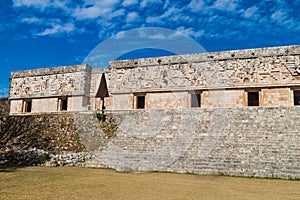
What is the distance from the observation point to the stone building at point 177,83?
46.8 ft

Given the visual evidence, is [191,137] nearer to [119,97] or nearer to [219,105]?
[219,105]


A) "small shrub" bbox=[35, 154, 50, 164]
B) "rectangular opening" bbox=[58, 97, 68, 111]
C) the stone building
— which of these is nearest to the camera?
"small shrub" bbox=[35, 154, 50, 164]

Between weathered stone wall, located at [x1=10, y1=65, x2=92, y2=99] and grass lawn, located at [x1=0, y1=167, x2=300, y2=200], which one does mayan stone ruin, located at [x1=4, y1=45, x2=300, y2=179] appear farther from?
grass lawn, located at [x1=0, y1=167, x2=300, y2=200]

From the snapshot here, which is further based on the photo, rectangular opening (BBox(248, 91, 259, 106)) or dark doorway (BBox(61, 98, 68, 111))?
dark doorway (BBox(61, 98, 68, 111))

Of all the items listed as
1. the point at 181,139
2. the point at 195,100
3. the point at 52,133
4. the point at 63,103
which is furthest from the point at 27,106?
the point at 181,139

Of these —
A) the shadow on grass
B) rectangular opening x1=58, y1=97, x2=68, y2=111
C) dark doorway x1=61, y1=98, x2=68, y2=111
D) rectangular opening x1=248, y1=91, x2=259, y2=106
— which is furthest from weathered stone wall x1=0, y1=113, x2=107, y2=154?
rectangular opening x1=248, y1=91, x2=259, y2=106

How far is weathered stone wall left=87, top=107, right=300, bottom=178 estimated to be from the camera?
26.5 ft

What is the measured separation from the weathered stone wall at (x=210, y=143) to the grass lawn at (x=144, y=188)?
0.96m

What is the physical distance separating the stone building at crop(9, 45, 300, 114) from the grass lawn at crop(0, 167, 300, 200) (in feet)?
27.5

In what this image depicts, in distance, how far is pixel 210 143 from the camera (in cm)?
939

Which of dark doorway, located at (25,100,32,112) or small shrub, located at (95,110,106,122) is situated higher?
dark doorway, located at (25,100,32,112)

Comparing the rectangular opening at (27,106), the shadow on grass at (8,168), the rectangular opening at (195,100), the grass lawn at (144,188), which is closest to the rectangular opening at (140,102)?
the rectangular opening at (195,100)

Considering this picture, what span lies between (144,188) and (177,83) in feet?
35.6

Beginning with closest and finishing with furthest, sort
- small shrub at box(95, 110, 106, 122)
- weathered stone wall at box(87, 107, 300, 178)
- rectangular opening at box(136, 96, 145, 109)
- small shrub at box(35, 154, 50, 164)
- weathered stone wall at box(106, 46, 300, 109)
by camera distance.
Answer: weathered stone wall at box(87, 107, 300, 178), small shrub at box(35, 154, 50, 164), small shrub at box(95, 110, 106, 122), weathered stone wall at box(106, 46, 300, 109), rectangular opening at box(136, 96, 145, 109)
